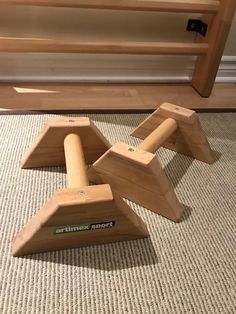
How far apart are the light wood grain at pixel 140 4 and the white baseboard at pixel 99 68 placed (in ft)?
0.83

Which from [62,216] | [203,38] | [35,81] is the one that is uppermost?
[203,38]

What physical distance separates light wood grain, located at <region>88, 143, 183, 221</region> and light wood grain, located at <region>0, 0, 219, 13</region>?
2.03 feet

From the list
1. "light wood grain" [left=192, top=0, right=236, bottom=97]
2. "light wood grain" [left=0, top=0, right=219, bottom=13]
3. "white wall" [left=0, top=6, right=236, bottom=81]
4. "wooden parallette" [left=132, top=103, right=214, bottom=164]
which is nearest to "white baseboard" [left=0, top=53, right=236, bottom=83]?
"white wall" [left=0, top=6, right=236, bottom=81]

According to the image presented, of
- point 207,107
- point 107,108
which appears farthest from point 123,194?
point 207,107

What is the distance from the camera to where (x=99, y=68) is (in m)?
1.42

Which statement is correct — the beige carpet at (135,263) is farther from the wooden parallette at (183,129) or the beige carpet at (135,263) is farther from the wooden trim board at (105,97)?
the wooden trim board at (105,97)

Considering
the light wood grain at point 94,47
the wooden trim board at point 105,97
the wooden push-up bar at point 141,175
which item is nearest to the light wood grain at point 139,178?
the wooden push-up bar at point 141,175

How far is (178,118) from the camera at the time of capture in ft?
3.15

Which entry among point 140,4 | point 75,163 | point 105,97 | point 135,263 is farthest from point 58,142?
point 140,4

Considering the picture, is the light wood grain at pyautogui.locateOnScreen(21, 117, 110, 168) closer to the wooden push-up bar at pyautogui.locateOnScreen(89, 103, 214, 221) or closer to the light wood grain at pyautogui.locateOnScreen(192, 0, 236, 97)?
the wooden push-up bar at pyautogui.locateOnScreen(89, 103, 214, 221)

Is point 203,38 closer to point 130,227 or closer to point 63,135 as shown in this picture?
point 63,135

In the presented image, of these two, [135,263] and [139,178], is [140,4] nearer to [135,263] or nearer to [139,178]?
[139,178]

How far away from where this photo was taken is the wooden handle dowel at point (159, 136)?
845mm

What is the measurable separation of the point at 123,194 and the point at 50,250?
0.75ft
